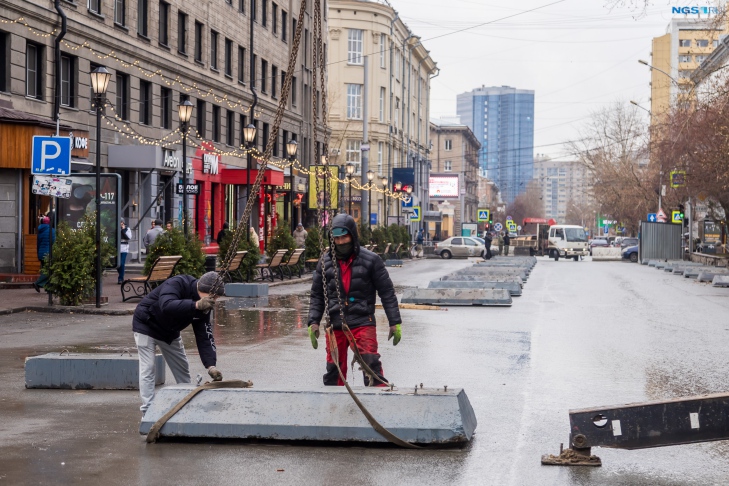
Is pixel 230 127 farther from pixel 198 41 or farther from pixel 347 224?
pixel 347 224

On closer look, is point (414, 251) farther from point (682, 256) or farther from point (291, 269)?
point (291, 269)

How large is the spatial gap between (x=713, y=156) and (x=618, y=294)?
15587 millimetres

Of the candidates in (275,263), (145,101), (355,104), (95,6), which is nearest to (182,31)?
(145,101)

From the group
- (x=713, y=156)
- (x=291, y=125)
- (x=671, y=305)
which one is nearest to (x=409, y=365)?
(x=671, y=305)

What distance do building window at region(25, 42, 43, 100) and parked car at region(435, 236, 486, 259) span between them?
132 feet

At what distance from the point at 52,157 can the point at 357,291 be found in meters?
13.3

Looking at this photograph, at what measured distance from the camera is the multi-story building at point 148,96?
27312 millimetres

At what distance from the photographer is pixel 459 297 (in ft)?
75.6

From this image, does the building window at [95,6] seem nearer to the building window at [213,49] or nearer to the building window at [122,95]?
the building window at [122,95]

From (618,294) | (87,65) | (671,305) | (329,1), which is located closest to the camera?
(671,305)

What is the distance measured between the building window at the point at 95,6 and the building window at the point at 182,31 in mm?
7775

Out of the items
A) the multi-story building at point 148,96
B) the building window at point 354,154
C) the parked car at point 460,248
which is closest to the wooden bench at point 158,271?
the multi-story building at point 148,96

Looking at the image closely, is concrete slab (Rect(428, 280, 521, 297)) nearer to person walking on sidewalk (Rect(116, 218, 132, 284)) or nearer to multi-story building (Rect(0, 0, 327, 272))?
person walking on sidewalk (Rect(116, 218, 132, 284))

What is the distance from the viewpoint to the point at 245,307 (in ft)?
70.8
